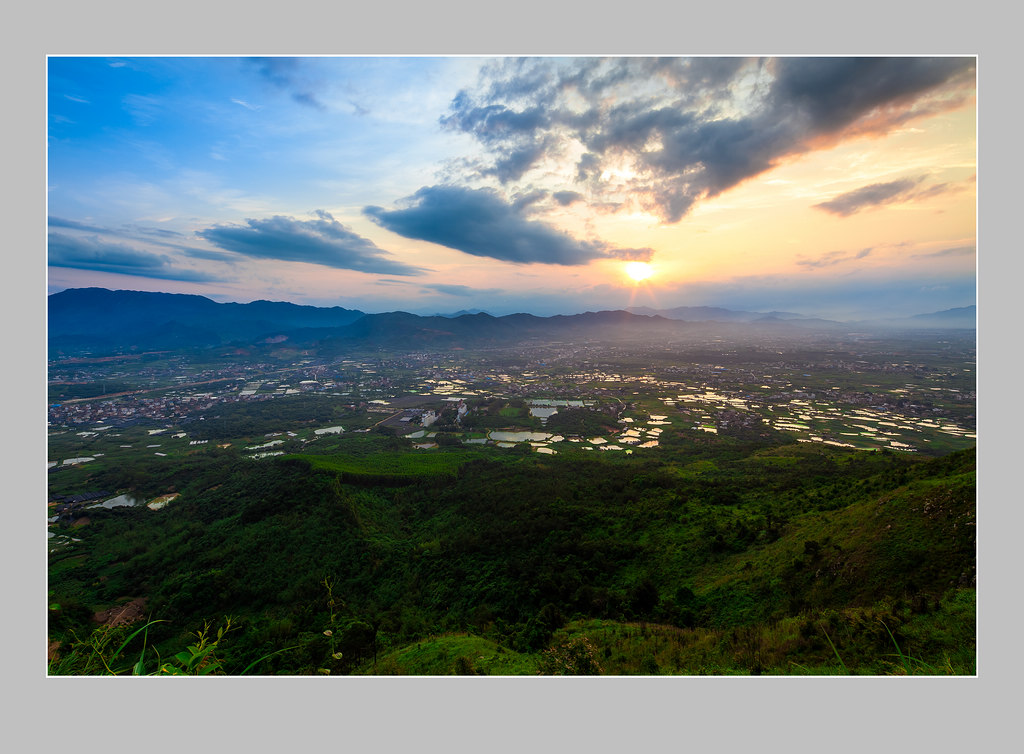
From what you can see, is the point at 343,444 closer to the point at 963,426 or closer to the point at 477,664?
the point at 477,664

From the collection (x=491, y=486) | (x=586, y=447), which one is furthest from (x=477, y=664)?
(x=586, y=447)

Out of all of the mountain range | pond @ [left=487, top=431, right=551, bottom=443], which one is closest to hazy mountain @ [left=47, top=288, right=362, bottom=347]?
the mountain range

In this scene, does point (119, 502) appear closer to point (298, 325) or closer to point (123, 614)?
point (123, 614)

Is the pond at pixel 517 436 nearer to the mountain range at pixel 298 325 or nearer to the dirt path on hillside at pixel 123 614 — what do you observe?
the dirt path on hillside at pixel 123 614

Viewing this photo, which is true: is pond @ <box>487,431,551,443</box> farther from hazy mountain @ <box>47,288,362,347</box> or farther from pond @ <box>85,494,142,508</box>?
Result: hazy mountain @ <box>47,288,362,347</box>

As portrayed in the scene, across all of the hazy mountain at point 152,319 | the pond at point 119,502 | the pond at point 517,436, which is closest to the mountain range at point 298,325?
the hazy mountain at point 152,319

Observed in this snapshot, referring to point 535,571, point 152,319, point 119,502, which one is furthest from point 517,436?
point 152,319

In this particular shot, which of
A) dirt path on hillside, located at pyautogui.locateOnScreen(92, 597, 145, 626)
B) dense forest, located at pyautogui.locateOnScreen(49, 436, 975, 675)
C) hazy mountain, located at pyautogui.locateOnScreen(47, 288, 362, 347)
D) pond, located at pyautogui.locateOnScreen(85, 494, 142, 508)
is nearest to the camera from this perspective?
dense forest, located at pyautogui.locateOnScreen(49, 436, 975, 675)

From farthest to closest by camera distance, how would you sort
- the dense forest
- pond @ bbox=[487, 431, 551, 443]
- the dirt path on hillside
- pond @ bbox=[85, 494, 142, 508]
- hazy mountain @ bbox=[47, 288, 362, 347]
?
hazy mountain @ bbox=[47, 288, 362, 347] < pond @ bbox=[487, 431, 551, 443] < pond @ bbox=[85, 494, 142, 508] < the dirt path on hillside < the dense forest

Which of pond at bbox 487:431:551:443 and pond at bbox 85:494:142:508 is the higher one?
pond at bbox 487:431:551:443

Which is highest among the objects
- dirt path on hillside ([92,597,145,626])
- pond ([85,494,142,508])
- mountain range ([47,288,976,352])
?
mountain range ([47,288,976,352])
